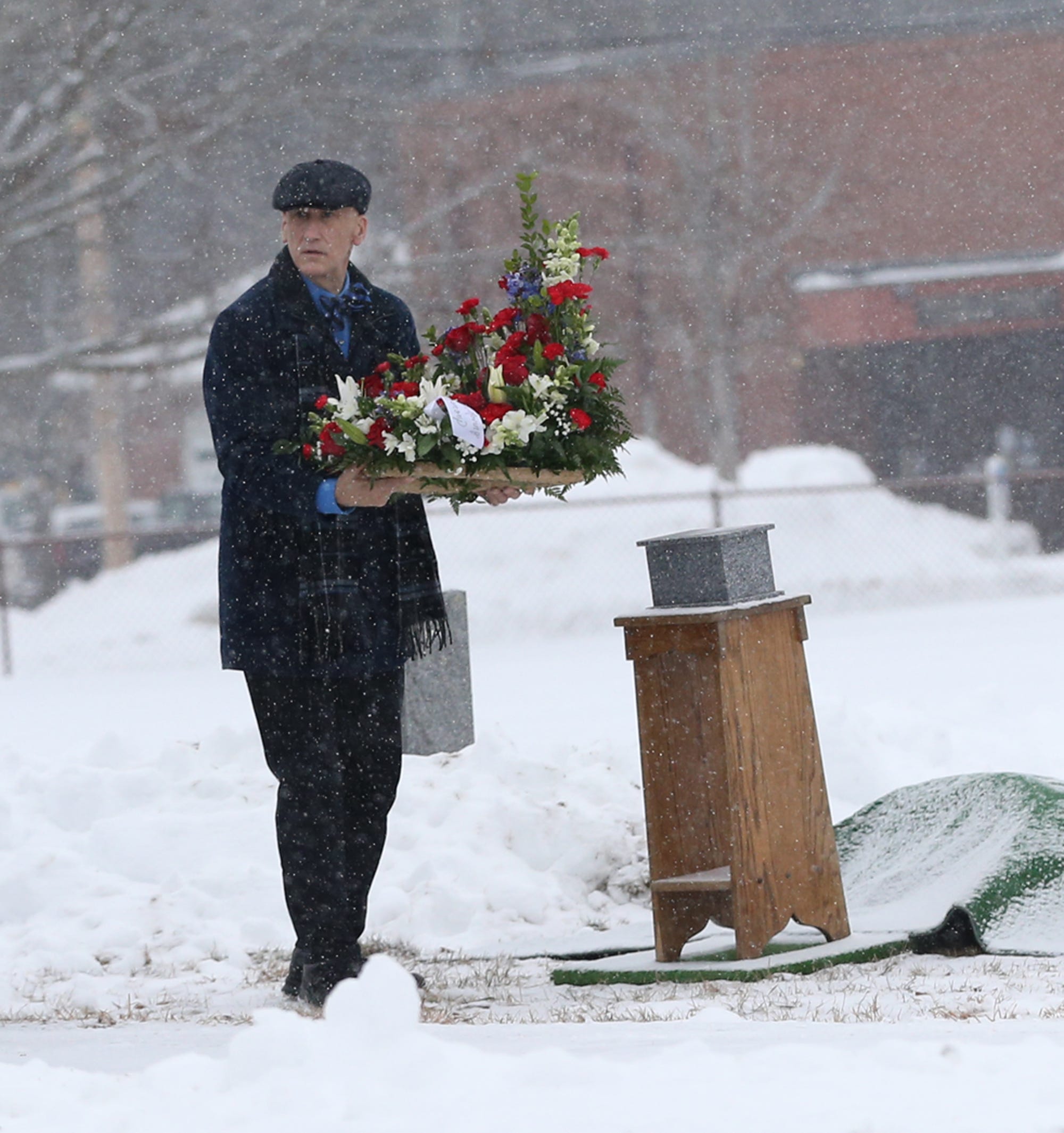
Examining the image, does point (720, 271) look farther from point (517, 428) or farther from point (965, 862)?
point (517, 428)

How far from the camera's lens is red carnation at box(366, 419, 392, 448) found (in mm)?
4090

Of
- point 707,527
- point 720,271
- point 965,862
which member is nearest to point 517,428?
point 965,862

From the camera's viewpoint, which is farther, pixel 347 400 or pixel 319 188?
pixel 319 188

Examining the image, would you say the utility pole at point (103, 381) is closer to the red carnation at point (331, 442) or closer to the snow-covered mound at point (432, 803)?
the snow-covered mound at point (432, 803)

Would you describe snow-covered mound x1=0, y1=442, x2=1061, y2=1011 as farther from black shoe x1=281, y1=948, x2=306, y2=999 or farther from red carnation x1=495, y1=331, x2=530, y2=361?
→ red carnation x1=495, y1=331, x2=530, y2=361

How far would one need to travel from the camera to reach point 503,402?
4262mm

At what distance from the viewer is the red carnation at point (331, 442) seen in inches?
163

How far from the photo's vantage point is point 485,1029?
12.3 ft

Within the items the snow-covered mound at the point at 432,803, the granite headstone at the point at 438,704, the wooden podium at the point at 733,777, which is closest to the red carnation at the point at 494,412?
the wooden podium at the point at 733,777

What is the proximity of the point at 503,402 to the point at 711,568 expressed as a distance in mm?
891

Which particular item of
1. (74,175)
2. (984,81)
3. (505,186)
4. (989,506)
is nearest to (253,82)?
(74,175)

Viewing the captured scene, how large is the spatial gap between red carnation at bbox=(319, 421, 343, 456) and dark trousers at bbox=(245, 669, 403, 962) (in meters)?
0.57

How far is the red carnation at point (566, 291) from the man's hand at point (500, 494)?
46 cm

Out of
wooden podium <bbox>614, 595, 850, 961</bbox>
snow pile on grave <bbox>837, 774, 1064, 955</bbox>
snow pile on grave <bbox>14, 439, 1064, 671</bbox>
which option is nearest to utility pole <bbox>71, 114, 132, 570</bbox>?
snow pile on grave <bbox>14, 439, 1064, 671</bbox>
